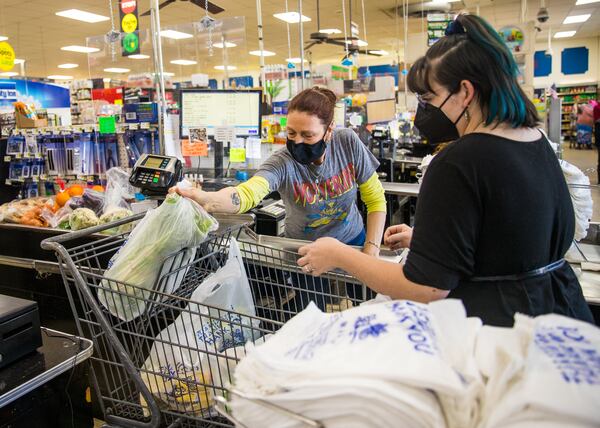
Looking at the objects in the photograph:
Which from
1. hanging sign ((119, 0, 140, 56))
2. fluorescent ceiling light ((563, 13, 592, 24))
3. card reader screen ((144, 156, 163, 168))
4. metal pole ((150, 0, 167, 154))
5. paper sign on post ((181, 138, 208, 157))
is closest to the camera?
card reader screen ((144, 156, 163, 168))

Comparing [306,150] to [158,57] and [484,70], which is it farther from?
[158,57]

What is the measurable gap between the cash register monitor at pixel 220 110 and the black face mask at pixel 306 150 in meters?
1.37

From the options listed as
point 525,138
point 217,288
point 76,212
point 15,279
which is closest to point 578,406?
point 525,138

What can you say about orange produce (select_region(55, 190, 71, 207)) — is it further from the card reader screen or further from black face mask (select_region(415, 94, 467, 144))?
black face mask (select_region(415, 94, 467, 144))

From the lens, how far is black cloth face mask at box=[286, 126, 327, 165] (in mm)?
2170

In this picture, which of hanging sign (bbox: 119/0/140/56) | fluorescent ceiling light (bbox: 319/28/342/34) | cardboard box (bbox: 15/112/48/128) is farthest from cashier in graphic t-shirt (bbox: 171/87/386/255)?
fluorescent ceiling light (bbox: 319/28/342/34)

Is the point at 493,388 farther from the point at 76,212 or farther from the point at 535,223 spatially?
the point at 76,212

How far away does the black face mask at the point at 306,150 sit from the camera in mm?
2170

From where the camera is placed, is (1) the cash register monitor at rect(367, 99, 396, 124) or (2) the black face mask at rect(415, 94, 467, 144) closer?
(2) the black face mask at rect(415, 94, 467, 144)

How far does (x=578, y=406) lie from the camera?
556mm

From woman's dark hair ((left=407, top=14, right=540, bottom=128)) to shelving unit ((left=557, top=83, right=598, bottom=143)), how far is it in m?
20.9

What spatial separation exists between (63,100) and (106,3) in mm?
2890

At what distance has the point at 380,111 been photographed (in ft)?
22.4

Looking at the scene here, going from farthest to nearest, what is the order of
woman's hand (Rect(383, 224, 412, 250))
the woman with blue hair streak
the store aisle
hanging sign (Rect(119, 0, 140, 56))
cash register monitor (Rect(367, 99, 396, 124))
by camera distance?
the store aisle < cash register monitor (Rect(367, 99, 396, 124)) < hanging sign (Rect(119, 0, 140, 56)) < woman's hand (Rect(383, 224, 412, 250)) < the woman with blue hair streak
